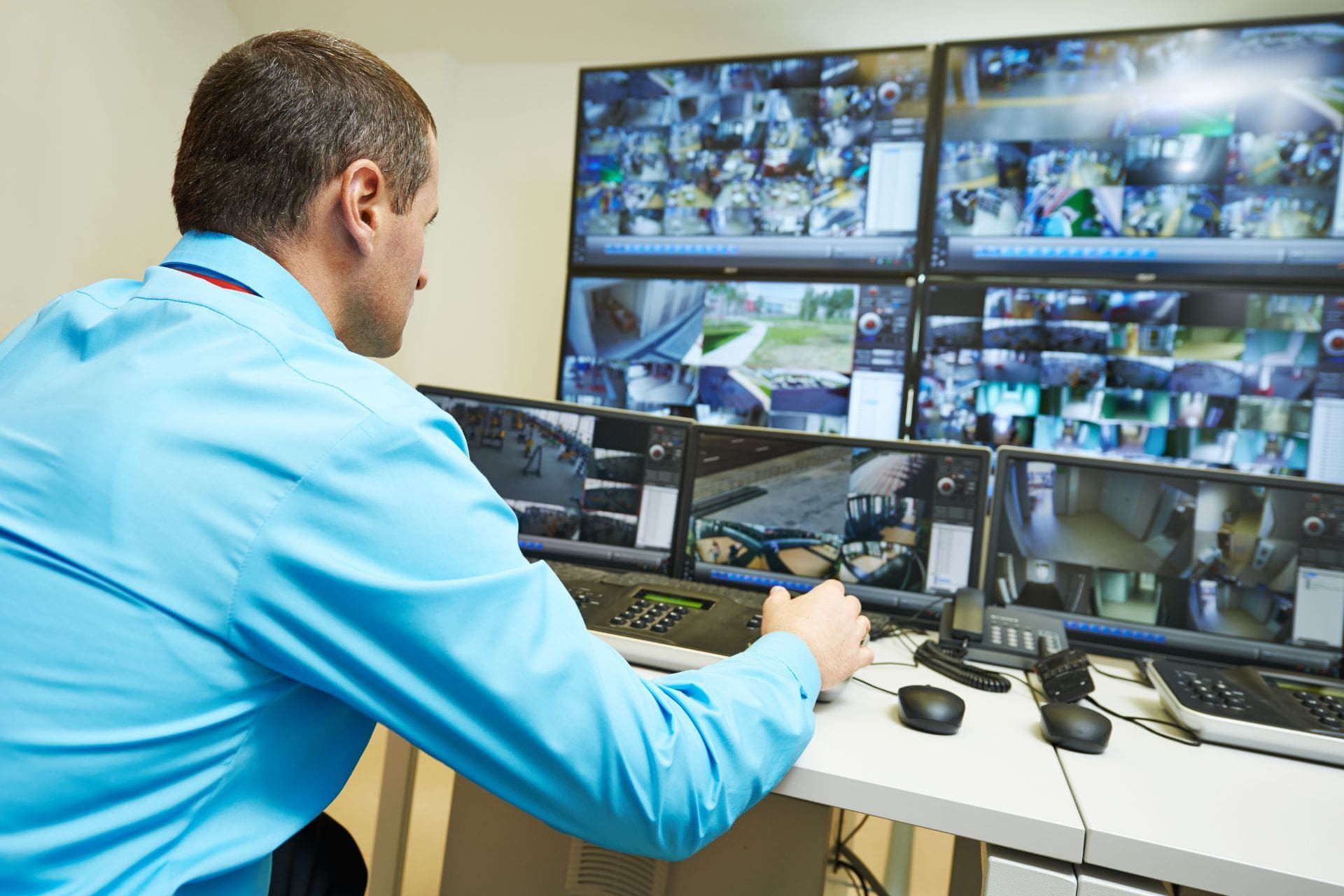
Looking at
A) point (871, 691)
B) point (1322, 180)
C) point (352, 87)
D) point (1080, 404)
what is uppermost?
point (1322, 180)

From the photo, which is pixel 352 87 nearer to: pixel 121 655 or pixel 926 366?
pixel 121 655

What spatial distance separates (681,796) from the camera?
0.68 m

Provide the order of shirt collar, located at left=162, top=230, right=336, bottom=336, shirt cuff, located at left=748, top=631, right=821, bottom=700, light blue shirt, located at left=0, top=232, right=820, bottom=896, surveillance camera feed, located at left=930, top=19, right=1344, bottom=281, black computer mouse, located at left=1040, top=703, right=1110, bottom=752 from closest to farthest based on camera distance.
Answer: light blue shirt, located at left=0, top=232, right=820, bottom=896
shirt collar, located at left=162, top=230, right=336, bottom=336
shirt cuff, located at left=748, top=631, right=821, bottom=700
black computer mouse, located at left=1040, top=703, right=1110, bottom=752
surveillance camera feed, located at left=930, top=19, right=1344, bottom=281

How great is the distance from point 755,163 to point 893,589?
134 centimetres

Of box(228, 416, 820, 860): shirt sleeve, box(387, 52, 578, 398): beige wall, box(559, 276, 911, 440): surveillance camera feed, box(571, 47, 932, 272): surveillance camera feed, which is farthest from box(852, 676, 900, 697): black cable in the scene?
box(387, 52, 578, 398): beige wall

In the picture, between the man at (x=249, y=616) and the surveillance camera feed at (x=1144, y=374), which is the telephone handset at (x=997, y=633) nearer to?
the man at (x=249, y=616)

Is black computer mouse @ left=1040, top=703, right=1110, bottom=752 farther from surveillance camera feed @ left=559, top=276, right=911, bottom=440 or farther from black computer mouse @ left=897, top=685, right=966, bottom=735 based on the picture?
surveillance camera feed @ left=559, top=276, right=911, bottom=440

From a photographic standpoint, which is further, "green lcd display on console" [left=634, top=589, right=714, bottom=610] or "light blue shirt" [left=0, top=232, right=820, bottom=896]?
"green lcd display on console" [left=634, top=589, right=714, bottom=610]

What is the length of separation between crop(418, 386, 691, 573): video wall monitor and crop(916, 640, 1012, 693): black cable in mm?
496

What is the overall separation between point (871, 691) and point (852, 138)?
1.59 m

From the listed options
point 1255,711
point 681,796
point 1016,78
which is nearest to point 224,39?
point 1016,78

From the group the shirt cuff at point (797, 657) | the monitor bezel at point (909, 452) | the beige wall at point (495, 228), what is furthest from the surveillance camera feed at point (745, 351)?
the shirt cuff at point (797, 657)

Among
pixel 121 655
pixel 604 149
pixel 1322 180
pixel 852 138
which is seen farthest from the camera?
pixel 604 149

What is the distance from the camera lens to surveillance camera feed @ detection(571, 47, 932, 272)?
2.20m
